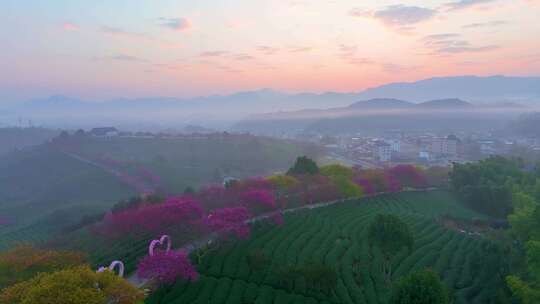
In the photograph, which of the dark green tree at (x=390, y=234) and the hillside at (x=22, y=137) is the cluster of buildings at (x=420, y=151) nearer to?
the dark green tree at (x=390, y=234)

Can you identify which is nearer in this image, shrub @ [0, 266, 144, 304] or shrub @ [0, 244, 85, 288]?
shrub @ [0, 266, 144, 304]

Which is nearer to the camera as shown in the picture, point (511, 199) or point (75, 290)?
point (75, 290)

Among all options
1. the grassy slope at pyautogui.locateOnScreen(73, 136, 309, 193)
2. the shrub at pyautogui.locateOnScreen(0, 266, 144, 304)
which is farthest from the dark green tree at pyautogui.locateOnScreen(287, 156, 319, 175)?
the shrub at pyautogui.locateOnScreen(0, 266, 144, 304)

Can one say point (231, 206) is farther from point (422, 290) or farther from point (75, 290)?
point (422, 290)

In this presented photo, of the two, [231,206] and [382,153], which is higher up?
[231,206]

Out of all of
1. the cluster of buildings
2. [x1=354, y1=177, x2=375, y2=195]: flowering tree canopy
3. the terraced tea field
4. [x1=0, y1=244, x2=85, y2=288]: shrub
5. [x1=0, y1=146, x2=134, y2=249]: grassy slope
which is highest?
[x1=0, y1=244, x2=85, y2=288]: shrub

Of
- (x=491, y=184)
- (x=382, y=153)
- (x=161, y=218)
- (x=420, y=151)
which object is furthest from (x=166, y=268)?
(x=420, y=151)

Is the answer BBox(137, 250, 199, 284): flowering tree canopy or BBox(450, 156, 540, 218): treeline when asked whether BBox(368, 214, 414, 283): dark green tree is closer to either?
BBox(137, 250, 199, 284): flowering tree canopy
